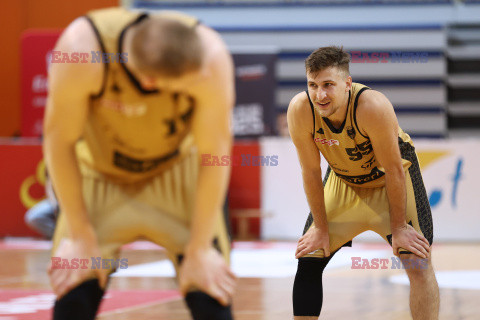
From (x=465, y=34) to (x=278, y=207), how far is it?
4.48 m

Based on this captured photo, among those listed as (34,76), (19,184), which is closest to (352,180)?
(19,184)

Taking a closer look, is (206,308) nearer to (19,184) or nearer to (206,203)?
(206,203)

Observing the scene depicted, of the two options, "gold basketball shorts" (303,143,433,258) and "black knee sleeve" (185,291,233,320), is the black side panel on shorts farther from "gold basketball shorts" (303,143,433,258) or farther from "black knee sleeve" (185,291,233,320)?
"black knee sleeve" (185,291,233,320)

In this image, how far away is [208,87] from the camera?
2180 mm

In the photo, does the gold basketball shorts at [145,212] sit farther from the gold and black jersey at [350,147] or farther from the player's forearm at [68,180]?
the gold and black jersey at [350,147]

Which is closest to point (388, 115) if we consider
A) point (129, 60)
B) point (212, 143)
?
point (212, 143)

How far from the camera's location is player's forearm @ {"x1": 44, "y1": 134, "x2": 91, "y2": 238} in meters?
2.28

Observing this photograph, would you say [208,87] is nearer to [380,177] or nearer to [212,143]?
[212,143]

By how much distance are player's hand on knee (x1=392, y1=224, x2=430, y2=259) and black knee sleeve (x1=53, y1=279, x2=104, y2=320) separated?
1.66 meters

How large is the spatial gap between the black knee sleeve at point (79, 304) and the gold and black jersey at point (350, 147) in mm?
1568

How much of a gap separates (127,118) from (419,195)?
1.93m

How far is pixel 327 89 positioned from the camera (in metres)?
3.45

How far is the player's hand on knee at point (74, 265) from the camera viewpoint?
2.32 meters

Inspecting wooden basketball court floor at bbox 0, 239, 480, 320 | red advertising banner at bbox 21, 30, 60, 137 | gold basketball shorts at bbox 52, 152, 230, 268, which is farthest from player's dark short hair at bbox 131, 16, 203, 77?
red advertising banner at bbox 21, 30, 60, 137
